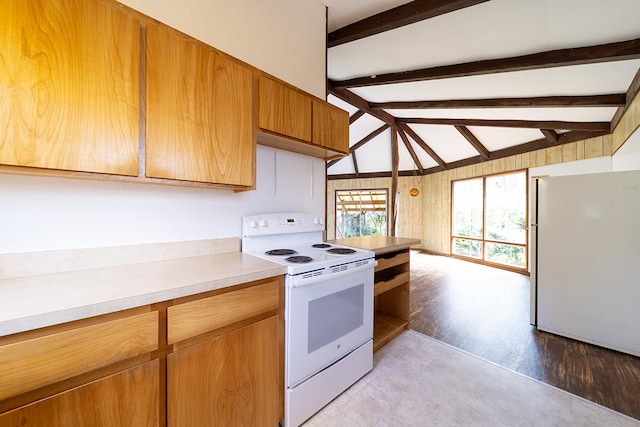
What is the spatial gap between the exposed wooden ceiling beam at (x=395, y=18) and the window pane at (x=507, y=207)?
4212 mm

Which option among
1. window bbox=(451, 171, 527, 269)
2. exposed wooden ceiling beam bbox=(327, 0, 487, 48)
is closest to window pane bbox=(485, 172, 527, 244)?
window bbox=(451, 171, 527, 269)

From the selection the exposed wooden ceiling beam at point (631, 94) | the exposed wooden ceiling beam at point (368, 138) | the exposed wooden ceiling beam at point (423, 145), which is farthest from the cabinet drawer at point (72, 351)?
the exposed wooden ceiling beam at point (423, 145)

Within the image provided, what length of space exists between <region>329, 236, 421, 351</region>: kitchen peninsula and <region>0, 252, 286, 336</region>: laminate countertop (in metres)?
1.15

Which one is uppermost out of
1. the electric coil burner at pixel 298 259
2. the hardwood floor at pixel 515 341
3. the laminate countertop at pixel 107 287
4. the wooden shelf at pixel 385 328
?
the electric coil burner at pixel 298 259

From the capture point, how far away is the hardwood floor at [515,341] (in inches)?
69.0

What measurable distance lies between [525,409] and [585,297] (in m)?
1.45

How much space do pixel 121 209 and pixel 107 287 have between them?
54 cm

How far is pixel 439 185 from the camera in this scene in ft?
22.1

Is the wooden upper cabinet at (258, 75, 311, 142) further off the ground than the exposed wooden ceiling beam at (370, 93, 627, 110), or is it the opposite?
the exposed wooden ceiling beam at (370, 93, 627, 110)

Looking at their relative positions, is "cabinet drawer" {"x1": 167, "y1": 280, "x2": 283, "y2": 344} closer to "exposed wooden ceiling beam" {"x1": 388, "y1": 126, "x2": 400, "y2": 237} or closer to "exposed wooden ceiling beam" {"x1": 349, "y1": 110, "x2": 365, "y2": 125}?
"exposed wooden ceiling beam" {"x1": 349, "y1": 110, "x2": 365, "y2": 125}

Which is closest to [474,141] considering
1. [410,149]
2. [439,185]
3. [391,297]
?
[410,149]

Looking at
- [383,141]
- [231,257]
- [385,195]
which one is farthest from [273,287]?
[385,195]

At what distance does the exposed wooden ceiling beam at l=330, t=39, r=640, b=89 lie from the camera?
1.97 metres

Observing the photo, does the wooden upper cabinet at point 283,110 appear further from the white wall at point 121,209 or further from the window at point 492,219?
the window at point 492,219
